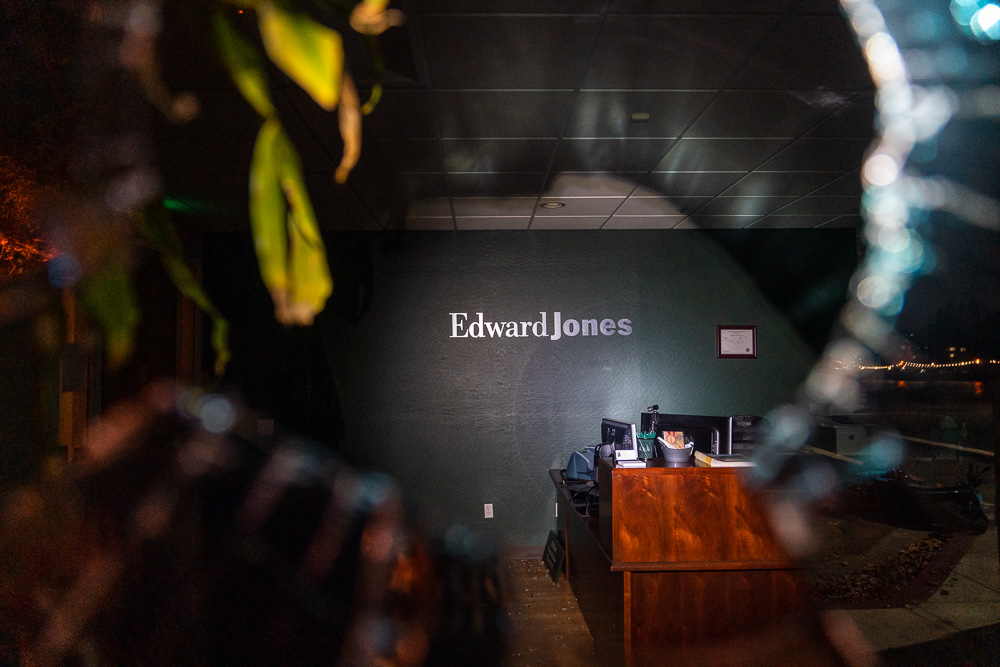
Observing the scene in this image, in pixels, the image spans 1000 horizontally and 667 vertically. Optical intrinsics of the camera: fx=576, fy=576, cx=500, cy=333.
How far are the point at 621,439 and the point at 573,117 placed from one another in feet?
6.71

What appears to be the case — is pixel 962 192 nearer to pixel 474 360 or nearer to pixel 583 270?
pixel 583 270

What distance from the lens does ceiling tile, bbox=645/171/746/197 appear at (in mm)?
3848

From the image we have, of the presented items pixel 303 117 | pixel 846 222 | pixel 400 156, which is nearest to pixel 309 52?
pixel 303 117

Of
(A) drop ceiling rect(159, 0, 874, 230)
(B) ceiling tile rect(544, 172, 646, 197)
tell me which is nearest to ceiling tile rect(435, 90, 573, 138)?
(A) drop ceiling rect(159, 0, 874, 230)

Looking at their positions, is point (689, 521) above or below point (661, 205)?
below

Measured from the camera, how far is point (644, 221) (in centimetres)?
498

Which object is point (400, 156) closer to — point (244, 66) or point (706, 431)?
point (706, 431)

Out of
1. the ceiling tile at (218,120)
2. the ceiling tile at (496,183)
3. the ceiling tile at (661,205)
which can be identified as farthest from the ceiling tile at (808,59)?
the ceiling tile at (218,120)

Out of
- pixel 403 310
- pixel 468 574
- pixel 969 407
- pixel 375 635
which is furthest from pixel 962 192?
pixel 969 407

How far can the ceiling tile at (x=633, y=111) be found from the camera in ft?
9.27

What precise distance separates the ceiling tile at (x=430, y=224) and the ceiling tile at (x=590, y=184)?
1.06 metres

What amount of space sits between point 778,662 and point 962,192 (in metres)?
4.59

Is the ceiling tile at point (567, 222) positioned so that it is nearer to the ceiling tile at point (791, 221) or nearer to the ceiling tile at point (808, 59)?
the ceiling tile at point (791, 221)

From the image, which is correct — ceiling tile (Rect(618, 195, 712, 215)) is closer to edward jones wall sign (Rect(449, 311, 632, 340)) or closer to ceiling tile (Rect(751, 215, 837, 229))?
ceiling tile (Rect(751, 215, 837, 229))
